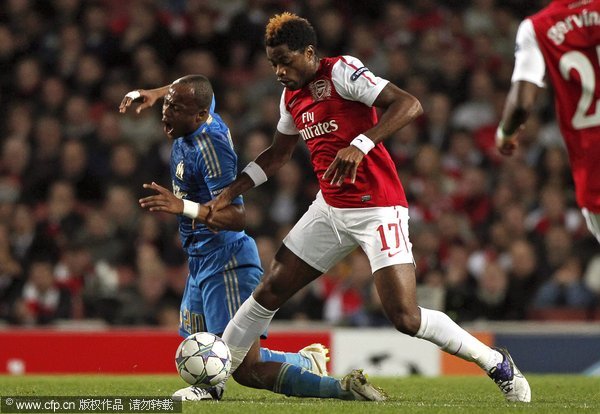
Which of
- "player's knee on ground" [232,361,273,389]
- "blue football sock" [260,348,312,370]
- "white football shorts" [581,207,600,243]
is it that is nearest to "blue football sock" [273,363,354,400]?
"player's knee on ground" [232,361,273,389]

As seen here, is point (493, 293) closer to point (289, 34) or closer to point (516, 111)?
point (289, 34)

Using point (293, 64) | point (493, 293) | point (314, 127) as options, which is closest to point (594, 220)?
point (314, 127)

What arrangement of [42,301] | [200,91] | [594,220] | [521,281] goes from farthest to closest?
[42,301] < [521,281] < [200,91] < [594,220]

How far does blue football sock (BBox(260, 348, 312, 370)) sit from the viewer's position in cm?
710

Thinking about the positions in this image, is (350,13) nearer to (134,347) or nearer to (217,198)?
(134,347)

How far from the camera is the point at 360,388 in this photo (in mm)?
6586

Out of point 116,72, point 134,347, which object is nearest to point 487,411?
point 134,347

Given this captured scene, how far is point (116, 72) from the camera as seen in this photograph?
1516 cm

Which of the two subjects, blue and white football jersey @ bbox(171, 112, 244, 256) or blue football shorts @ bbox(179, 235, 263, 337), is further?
blue football shorts @ bbox(179, 235, 263, 337)

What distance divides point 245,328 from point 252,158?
6780mm

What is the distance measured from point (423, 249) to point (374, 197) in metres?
5.83

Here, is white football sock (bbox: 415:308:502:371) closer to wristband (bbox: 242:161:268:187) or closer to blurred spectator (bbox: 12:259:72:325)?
wristband (bbox: 242:161:268:187)

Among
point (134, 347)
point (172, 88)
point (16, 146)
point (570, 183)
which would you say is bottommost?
point (134, 347)

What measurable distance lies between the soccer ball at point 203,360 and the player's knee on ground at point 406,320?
1.00 metres
